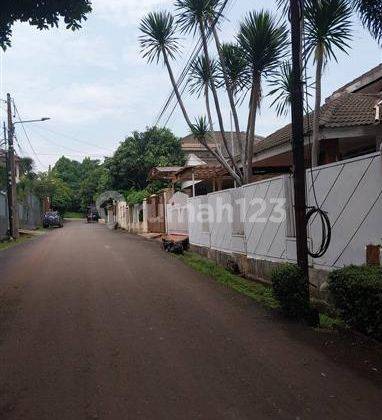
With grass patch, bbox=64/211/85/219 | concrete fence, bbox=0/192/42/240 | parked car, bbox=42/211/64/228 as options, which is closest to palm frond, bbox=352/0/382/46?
concrete fence, bbox=0/192/42/240

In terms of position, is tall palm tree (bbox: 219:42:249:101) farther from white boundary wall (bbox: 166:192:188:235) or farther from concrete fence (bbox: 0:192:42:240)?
concrete fence (bbox: 0:192:42:240)

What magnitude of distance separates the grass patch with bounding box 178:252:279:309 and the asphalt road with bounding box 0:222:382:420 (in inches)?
14.3

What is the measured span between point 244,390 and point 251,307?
4138 millimetres

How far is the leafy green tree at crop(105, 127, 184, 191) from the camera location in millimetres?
40906

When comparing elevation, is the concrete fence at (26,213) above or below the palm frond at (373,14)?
below

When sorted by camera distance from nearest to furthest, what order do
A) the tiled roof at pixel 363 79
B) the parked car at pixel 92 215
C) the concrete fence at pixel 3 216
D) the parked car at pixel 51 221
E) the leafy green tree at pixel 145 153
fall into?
1. the tiled roof at pixel 363 79
2. the concrete fence at pixel 3 216
3. the leafy green tree at pixel 145 153
4. the parked car at pixel 51 221
5. the parked car at pixel 92 215

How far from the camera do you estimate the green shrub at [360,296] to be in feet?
20.4

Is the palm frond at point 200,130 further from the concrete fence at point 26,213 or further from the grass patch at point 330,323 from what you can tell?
the concrete fence at point 26,213

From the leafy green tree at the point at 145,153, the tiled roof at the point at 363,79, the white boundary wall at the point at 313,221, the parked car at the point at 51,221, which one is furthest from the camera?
the parked car at the point at 51,221

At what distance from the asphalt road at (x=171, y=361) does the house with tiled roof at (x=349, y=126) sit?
432 cm

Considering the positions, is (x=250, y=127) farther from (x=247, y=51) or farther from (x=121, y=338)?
(x=121, y=338)

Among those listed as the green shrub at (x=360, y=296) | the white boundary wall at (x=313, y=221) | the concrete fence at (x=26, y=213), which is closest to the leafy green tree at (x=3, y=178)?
the concrete fence at (x=26, y=213)

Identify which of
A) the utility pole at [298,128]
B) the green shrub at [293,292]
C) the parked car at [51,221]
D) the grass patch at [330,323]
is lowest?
the grass patch at [330,323]

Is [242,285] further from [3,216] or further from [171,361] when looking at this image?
[3,216]
